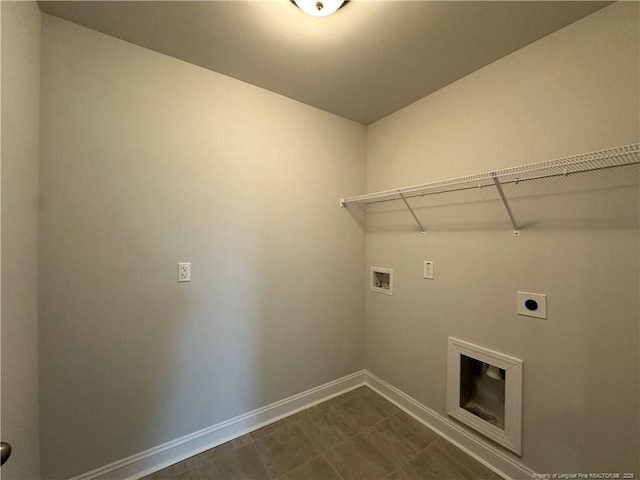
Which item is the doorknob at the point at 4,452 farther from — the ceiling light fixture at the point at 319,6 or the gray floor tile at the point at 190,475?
the ceiling light fixture at the point at 319,6

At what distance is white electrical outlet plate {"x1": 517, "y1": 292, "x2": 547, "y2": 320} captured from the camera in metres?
1.29

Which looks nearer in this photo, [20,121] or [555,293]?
[20,121]

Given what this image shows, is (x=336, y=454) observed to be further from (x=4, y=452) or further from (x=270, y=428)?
(x=4, y=452)

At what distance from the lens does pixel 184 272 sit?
1.52 meters

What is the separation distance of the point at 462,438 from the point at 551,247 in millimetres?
1328

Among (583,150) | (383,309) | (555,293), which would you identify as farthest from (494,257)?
(383,309)

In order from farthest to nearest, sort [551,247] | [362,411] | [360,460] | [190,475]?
[362,411]
[360,460]
[190,475]
[551,247]

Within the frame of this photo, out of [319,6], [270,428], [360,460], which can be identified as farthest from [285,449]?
[319,6]

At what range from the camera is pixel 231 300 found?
1.68 metres

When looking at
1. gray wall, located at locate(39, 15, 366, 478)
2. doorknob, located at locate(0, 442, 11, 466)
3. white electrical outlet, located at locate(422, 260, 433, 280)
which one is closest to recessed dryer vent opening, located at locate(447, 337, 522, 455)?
white electrical outlet, located at locate(422, 260, 433, 280)

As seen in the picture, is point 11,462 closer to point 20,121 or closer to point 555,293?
point 20,121

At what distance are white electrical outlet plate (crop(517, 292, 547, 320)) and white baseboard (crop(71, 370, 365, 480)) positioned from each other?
153 centimetres

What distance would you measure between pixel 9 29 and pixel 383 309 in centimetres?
256

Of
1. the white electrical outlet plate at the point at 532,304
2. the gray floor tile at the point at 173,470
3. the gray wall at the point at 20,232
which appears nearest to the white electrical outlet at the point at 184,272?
the gray wall at the point at 20,232
